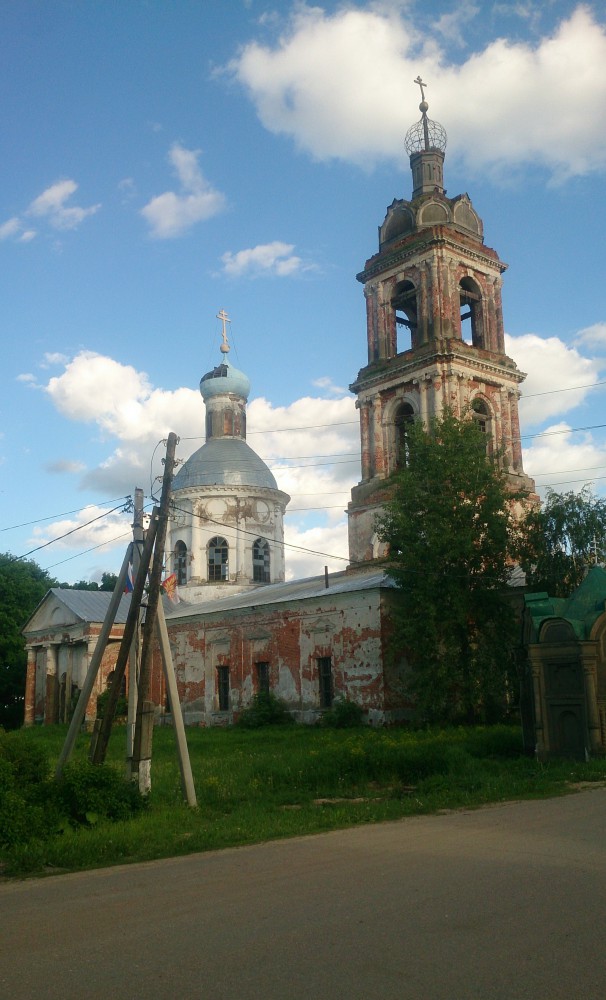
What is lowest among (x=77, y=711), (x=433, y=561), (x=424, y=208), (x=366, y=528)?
(x=77, y=711)

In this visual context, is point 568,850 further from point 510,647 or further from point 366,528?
point 366,528

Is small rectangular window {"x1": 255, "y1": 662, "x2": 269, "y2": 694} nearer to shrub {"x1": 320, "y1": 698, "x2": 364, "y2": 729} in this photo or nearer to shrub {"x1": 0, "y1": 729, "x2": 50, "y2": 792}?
shrub {"x1": 320, "y1": 698, "x2": 364, "y2": 729}

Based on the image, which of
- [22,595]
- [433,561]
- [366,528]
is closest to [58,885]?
[433,561]

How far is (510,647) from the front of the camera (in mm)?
25016

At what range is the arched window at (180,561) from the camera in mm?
46438

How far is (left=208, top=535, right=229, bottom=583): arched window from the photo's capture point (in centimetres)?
4600

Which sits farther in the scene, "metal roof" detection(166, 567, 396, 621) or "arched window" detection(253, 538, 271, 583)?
"arched window" detection(253, 538, 271, 583)

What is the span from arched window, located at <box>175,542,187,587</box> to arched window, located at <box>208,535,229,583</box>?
4.82 feet

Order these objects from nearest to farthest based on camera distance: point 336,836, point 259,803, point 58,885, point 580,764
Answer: point 58,885, point 336,836, point 259,803, point 580,764

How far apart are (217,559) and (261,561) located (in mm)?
2400

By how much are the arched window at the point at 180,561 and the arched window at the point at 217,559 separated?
4.82 feet

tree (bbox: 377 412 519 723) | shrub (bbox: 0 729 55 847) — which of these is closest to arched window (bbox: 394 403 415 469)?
tree (bbox: 377 412 519 723)

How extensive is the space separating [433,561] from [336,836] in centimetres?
1513

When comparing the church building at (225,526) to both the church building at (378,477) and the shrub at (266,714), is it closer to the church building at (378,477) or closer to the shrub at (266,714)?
the church building at (378,477)
